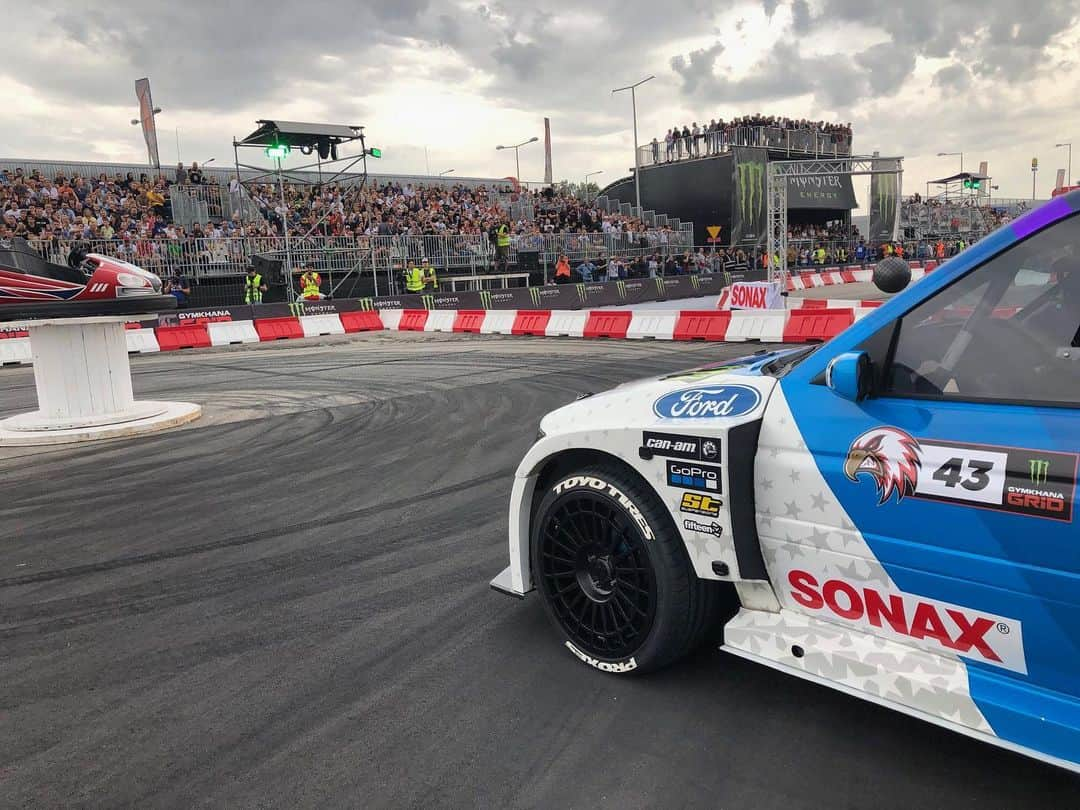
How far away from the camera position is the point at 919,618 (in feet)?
7.95

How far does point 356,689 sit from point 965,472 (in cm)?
240

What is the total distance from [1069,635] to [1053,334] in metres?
0.85

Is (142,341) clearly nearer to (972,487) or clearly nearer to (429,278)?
(429,278)

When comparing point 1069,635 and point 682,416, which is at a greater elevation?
point 682,416

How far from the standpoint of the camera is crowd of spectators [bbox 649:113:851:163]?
43.2 metres

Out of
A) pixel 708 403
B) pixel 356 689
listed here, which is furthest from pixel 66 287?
pixel 708 403

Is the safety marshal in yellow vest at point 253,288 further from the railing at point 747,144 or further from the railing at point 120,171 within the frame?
the railing at point 747,144

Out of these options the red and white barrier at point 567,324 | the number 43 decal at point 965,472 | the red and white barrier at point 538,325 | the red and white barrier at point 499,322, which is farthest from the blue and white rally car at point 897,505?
the red and white barrier at point 499,322

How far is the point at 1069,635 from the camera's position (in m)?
2.09

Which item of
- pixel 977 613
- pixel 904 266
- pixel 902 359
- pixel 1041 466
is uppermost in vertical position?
pixel 904 266

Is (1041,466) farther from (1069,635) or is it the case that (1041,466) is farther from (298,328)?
(298,328)

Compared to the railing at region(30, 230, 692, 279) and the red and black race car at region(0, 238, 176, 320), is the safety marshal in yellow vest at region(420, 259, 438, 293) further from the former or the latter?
the red and black race car at region(0, 238, 176, 320)

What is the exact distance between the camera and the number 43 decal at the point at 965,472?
2.21 meters

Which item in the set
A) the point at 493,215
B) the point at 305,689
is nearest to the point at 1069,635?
the point at 305,689
